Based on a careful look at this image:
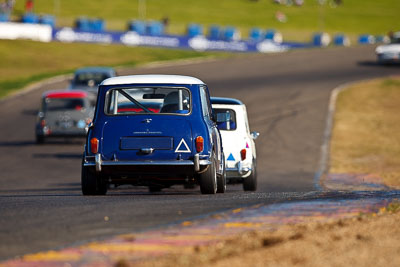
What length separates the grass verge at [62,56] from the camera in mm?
47656

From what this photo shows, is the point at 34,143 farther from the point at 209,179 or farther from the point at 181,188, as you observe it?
the point at 209,179

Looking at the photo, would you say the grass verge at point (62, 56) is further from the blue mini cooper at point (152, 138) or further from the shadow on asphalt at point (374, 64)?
the blue mini cooper at point (152, 138)

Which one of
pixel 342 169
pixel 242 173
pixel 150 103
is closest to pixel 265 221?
pixel 150 103

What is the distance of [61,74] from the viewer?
145 feet

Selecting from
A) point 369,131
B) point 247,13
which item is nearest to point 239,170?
point 369,131

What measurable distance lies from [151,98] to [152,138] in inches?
32.8

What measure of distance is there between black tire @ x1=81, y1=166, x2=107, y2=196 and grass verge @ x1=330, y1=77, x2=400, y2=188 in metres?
7.63

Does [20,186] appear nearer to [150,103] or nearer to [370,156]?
[150,103]

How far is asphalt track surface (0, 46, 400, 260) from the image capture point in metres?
8.55

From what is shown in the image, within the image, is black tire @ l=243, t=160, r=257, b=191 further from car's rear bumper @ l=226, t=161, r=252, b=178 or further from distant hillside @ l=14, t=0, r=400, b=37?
distant hillside @ l=14, t=0, r=400, b=37

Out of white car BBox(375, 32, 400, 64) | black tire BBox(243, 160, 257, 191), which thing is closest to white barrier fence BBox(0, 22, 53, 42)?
white car BBox(375, 32, 400, 64)

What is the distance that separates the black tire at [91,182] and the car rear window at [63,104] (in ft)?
47.0

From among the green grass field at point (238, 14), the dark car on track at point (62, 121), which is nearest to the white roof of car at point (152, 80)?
the dark car on track at point (62, 121)

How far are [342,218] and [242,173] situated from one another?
303 inches
